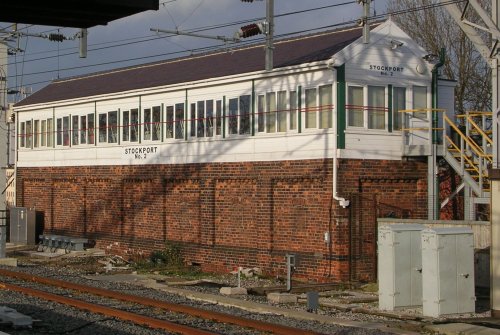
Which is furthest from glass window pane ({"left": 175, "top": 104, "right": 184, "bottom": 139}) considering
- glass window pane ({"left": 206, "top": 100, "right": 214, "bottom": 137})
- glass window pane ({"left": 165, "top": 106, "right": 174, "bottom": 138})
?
glass window pane ({"left": 206, "top": 100, "right": 214, "bottom": 137})

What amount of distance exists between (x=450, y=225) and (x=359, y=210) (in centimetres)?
330

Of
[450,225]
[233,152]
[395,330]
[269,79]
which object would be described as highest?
[269,79]

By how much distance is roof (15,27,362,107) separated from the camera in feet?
74.1

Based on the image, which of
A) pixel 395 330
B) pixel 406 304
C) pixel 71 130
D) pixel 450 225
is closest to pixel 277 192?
pixel 450 225

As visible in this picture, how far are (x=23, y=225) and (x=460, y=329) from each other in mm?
22004

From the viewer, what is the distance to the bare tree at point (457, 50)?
121ft

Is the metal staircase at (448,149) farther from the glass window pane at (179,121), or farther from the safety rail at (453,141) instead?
the glass window pane at (179,121)

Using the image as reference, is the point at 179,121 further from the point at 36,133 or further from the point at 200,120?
the point at 36,133

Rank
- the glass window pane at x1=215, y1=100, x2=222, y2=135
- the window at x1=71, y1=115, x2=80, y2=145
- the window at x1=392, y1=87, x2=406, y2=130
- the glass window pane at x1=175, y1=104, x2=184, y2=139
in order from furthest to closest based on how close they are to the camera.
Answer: the window at x1=71, y1=115, x2=80, y2=145 < the glass window pane at x1=175, y1=104, x2=184, y2=139 < the glass window pane at x1=215, y1=100, x2=222, y2=135 < the window at x1=392, y1=87, x2=406, y2=130

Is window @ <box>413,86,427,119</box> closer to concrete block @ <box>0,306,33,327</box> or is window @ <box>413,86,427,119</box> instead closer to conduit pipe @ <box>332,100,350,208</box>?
conduit pipe @ <box>332,100,350,208</box>

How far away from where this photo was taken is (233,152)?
2345 cm

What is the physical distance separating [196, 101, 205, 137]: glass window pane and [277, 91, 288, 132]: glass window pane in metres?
3.18

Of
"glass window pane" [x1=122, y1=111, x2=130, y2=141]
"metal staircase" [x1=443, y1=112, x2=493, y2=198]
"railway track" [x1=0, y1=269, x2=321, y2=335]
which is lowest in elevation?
"railway track" [x1=0, y1=269, x2=321, y2=335]

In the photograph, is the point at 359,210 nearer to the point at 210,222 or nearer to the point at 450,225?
the point at 450,225
